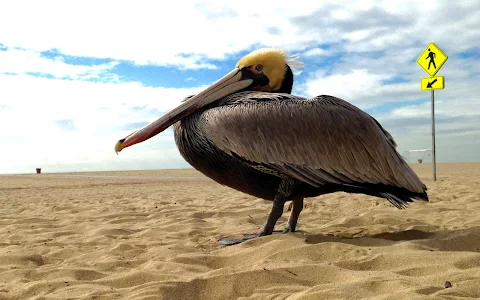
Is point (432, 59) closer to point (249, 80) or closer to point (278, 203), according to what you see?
point (249, 80)

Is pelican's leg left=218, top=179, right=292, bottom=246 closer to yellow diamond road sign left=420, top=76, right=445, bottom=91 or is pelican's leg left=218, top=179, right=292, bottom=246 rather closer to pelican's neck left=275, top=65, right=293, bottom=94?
pelican's neck left=275, top=65, right=293, bottom=94

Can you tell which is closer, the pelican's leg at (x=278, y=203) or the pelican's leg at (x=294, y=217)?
the pelican's leg at (x=278, y=203)

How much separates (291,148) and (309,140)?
152 mm

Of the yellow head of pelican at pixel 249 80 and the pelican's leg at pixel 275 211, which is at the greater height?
the yellow head of pelican at pixel 249 80

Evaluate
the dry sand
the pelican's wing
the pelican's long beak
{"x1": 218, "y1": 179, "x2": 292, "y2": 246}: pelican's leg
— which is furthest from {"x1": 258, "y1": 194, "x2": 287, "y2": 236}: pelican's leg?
the pelican's long beak

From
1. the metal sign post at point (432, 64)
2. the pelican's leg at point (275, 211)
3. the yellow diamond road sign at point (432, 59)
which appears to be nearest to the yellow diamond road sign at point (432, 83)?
the metal sign post at point (432, 64)

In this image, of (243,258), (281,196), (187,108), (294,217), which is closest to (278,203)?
(281,196)

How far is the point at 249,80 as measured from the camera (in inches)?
169

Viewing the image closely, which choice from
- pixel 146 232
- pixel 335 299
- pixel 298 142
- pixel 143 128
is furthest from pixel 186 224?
pixel 335 299

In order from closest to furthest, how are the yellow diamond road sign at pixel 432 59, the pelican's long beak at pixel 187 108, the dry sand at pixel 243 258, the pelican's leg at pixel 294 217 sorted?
the dry sand at pixel 243 258 < the pelican's long beak at pixel 187 108 < the pelican's leg at pixel 294 217 < the yellow diamond road sign at pixel 432 59

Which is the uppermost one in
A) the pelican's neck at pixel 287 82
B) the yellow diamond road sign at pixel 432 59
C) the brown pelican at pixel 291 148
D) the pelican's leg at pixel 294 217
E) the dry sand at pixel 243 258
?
the yellow diamond road sign at pixel 432 59

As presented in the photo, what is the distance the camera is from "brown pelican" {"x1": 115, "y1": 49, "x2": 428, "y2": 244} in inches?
144

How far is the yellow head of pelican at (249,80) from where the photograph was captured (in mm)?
4125

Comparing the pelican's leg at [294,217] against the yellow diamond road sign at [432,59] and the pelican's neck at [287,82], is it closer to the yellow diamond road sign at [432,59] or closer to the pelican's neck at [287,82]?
the pelican's neck at [287,82]
